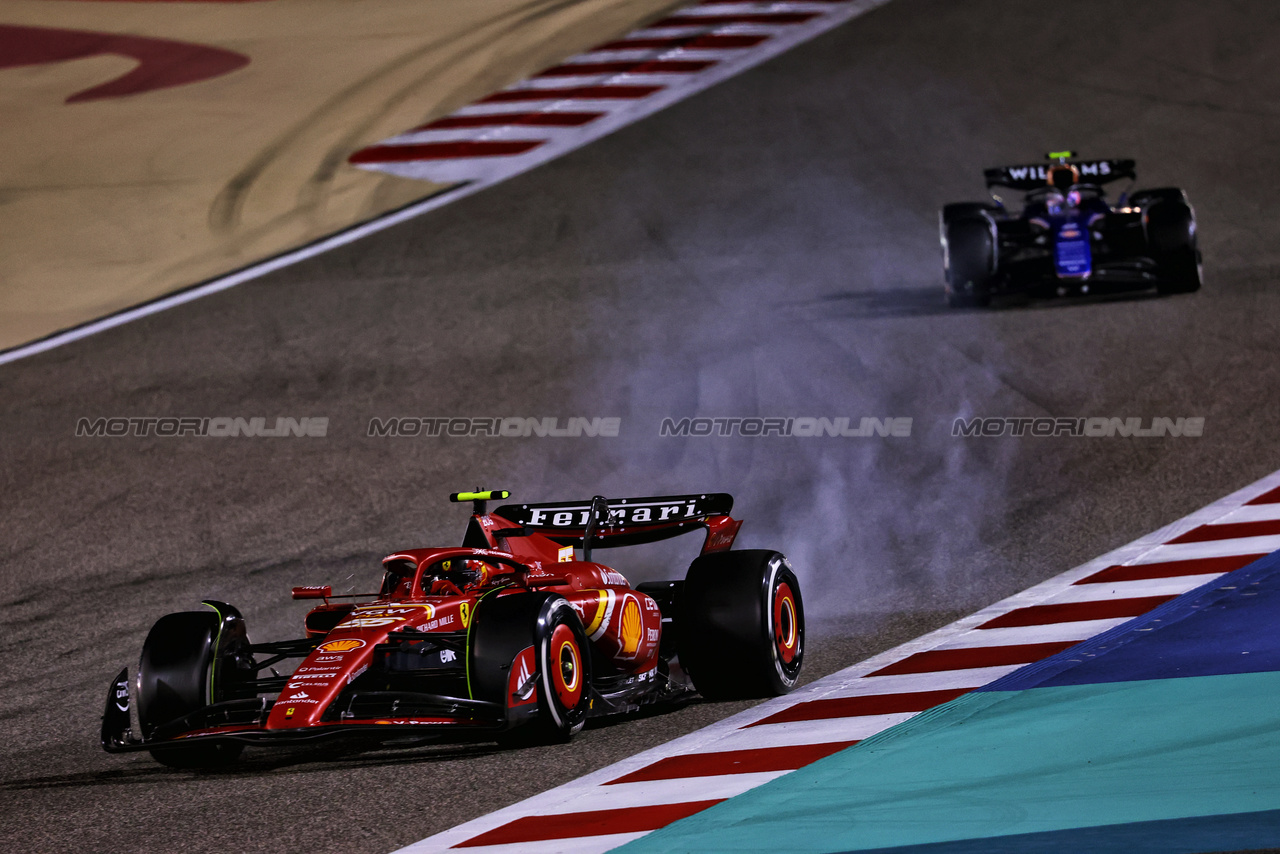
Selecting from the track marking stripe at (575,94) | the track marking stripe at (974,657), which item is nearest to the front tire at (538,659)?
the track marking stripe at (974,657)

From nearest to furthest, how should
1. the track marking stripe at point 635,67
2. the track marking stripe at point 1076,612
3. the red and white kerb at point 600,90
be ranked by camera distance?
the track marking stripe at point 1076,612 → the red and white kerb at point 600,90 → the track marking stripe at point 635,67

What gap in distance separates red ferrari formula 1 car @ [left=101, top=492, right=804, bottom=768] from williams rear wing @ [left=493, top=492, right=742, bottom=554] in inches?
0.4

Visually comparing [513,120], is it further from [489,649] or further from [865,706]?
[489,649]

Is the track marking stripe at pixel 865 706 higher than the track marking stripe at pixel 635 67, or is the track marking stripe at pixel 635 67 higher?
the track marking stripe at pixel 635 67

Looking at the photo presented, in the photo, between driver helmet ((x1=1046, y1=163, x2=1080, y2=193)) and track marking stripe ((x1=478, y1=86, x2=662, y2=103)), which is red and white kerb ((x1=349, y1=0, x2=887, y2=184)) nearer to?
track marking stripe ((x1=478, y1=86, x2=662, y2=103))

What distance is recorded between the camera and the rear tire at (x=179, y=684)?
21.5ft

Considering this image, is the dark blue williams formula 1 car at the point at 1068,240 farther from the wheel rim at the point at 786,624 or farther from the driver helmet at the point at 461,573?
the driver helmet at the point at 461,573

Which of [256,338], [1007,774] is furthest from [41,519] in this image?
[1007,774]

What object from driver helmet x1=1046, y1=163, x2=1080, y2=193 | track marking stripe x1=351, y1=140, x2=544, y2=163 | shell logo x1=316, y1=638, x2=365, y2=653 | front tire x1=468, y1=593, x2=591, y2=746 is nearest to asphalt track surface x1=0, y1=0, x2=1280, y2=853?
front tire x1=468, y1=593, x2=591, y2=746

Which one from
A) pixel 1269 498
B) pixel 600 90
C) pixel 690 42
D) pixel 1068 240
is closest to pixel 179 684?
pixel 1269 498

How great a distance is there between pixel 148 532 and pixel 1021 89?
13998 millimetres

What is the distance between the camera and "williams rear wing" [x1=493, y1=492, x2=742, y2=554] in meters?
7.87

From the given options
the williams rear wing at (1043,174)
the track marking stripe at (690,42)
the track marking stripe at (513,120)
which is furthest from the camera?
the track marking stripe at (690,42)

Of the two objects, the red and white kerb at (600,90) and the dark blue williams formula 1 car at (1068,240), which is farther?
the red and white kerb at (600,90)
